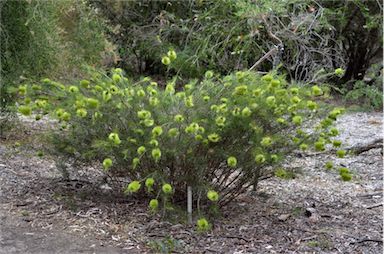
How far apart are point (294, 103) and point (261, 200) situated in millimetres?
1178

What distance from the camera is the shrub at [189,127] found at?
3557mm

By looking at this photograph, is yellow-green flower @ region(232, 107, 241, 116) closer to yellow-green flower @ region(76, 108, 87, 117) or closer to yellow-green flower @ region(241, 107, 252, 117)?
yellow-green flower @ region(241, 107, 252, 117)

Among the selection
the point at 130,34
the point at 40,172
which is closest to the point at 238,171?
the point at 40,172

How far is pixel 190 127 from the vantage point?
11.1ft

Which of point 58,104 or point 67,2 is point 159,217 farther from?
point 67,2

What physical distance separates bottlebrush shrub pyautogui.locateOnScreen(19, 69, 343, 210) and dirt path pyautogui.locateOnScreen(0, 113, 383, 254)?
0.25 m

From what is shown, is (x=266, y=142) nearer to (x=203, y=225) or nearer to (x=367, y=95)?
(x=203, y=225)

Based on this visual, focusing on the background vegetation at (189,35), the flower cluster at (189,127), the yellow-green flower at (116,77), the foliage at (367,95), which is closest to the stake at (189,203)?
the flower cluster at (189,127)

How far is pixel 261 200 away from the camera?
4613 mm

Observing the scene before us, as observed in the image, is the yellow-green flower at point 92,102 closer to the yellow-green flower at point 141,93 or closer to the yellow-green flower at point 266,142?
the yellow-green flower at point 141,93

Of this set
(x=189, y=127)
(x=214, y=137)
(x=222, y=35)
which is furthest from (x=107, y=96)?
(x=222, y=35)

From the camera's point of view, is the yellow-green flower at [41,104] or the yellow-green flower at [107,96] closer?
the yellow-green flower at [107,96]

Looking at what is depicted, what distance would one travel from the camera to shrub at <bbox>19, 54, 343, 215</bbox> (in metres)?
3.56

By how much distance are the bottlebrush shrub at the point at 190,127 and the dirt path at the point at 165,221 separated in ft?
0.82
